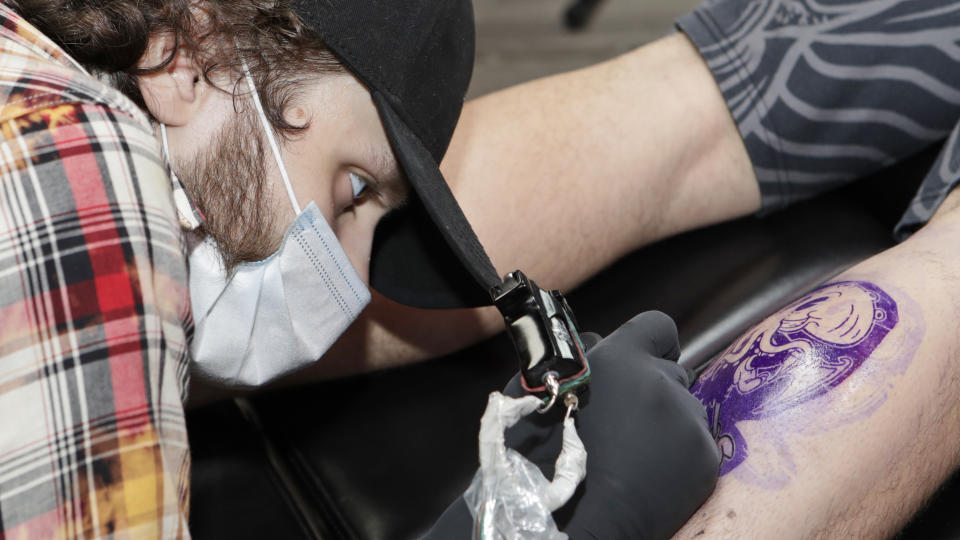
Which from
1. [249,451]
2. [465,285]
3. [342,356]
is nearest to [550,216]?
[465,285]

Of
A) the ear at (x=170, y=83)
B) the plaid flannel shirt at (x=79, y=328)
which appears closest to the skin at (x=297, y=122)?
the ear at (x=170, y=83)

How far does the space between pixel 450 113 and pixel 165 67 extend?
25 cm

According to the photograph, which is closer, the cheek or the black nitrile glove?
the black nitrile glove

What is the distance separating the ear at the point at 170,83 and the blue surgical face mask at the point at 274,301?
0.10ft

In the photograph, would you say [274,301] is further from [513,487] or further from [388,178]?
[513,487]

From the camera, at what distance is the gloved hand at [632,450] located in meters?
0.57

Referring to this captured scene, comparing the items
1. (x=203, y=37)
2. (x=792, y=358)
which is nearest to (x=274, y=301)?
(x=203, y=37)

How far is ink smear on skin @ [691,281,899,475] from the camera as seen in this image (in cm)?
64

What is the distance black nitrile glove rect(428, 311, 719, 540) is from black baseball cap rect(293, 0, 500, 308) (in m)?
0.13

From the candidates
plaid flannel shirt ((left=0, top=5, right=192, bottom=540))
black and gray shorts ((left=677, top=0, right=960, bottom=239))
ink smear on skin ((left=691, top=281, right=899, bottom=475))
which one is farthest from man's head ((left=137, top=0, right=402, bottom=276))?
black and gray shorts ((left=677, top=0, right=960, bottom=239))

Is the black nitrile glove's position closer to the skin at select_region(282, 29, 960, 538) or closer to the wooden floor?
the skin at select_region(282, 29, 960, 538)

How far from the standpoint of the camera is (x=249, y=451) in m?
0.84

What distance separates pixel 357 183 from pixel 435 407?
10.7 inches

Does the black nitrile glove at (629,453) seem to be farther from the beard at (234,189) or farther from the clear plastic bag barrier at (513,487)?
the beard at (234,189)
